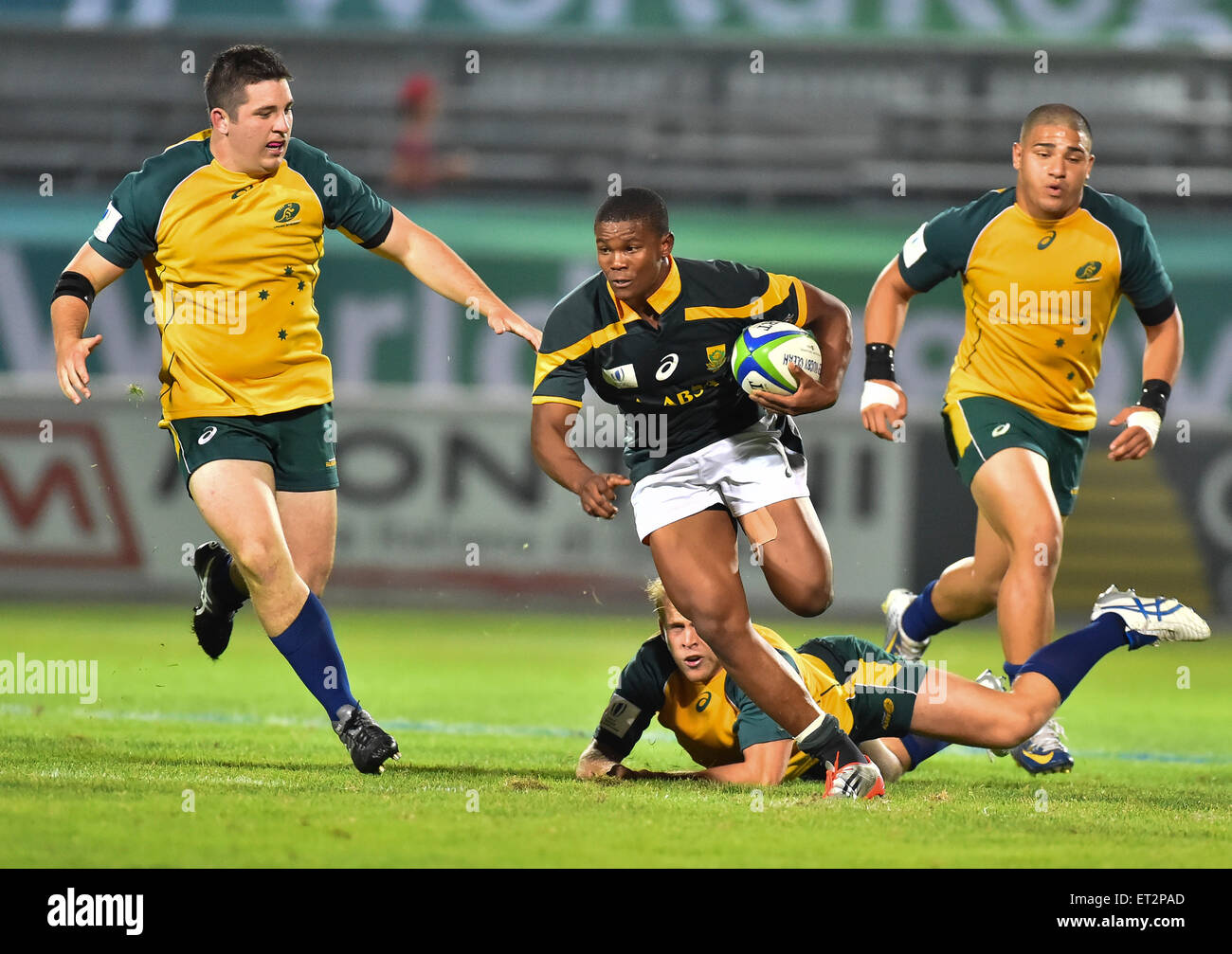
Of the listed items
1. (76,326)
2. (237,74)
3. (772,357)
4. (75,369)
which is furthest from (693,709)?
(237,74)

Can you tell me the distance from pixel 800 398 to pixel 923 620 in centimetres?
251

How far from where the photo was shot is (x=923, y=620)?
7.46 m

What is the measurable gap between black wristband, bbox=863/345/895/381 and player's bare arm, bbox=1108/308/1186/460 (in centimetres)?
89

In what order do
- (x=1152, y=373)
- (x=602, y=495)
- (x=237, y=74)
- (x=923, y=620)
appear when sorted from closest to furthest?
(x=602, y=495)
(x=237, y=74)
(x=1152, y=373)
(x=923, y=620)

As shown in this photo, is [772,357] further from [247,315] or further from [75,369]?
[75,369]

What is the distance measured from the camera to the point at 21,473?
484 inches

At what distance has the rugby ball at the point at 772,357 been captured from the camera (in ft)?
17.6

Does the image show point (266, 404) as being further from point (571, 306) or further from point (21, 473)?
point (21, 473)

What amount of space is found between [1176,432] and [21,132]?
42.7ft

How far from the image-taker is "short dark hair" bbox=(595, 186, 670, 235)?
17.7ft

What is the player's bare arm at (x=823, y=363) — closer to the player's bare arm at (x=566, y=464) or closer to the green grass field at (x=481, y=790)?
the player's bare arm at (x=566, y=464)

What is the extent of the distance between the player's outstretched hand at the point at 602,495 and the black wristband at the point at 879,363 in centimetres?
158

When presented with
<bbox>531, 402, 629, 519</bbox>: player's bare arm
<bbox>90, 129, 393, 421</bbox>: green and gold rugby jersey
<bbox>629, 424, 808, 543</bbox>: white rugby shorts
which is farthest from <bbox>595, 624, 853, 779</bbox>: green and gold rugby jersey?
<bbox>90, 129, 393, 421</bbox>: green and gold rugby jersey

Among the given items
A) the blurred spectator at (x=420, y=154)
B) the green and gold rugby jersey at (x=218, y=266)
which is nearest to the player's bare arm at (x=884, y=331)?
the green and gold rugby jersey at (x=218, y=266)
